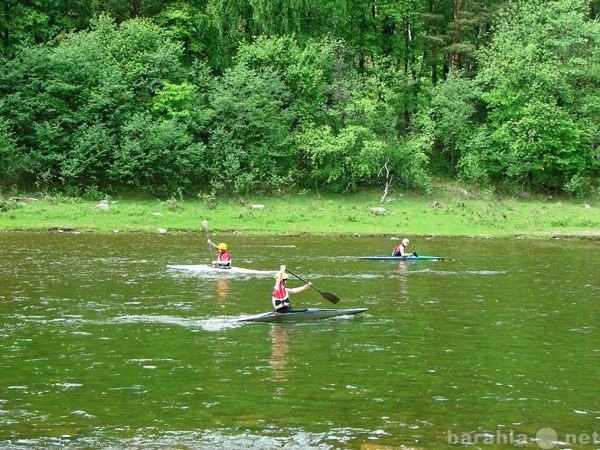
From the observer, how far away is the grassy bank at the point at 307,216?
160 ft

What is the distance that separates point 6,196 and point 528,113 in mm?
38797

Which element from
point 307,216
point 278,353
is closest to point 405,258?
point 307,216

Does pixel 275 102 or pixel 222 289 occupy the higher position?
pixel 275 102

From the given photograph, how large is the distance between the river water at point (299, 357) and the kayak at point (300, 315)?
260 mm

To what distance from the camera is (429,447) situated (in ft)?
45.6

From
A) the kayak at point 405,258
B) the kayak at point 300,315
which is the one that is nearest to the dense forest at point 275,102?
the kayak at point 405,258

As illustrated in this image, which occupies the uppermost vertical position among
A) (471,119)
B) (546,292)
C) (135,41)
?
(135,41)

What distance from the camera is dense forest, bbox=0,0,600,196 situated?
58281mm

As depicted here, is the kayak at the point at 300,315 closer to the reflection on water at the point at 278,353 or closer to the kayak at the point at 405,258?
the reflection on water at the point at 278,353

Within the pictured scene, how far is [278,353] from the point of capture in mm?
21047

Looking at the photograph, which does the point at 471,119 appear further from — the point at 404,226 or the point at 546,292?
the point at 546,292

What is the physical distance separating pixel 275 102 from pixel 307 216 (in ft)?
A: 41.7

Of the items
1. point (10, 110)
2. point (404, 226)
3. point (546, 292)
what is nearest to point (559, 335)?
point (546, 292)

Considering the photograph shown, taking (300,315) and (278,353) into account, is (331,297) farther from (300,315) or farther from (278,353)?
(278,353)
